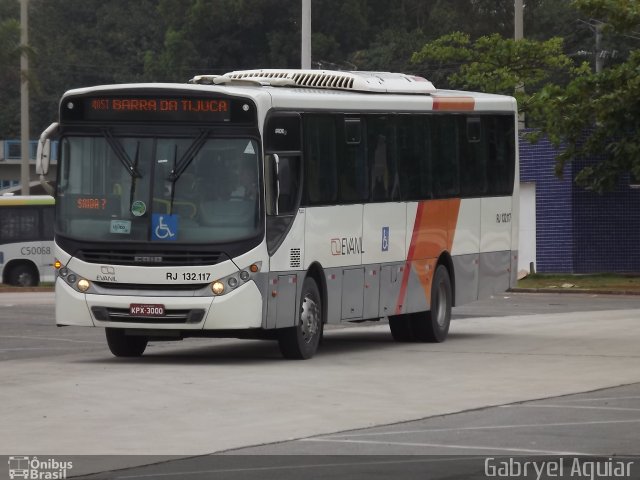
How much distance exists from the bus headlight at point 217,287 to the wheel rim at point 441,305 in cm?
530

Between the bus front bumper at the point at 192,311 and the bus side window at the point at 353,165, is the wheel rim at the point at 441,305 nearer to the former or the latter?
the bus side window at the point at 353,165

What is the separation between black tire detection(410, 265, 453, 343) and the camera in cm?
2286

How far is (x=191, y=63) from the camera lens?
95.8m

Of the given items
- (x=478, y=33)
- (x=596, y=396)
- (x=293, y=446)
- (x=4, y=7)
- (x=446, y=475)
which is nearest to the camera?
(x=446, y=475)

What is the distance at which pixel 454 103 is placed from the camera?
23.5 meters

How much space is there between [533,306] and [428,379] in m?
16.9

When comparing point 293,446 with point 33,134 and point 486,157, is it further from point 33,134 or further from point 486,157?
point 33,134

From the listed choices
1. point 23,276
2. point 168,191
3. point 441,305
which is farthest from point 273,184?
point 23,276

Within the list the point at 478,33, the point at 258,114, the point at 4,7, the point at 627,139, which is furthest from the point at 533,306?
the point at 4,7

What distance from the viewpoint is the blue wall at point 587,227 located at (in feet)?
151

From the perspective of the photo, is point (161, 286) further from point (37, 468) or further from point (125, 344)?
point (37, 468)

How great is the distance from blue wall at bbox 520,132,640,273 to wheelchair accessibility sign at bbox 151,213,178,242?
28.4 metres

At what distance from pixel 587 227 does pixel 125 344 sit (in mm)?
27882

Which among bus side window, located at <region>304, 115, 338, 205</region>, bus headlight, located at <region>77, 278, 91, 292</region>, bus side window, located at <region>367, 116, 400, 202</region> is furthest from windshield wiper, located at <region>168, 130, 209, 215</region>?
bus side window, located at <region>367, 116, 400, 202</region>
